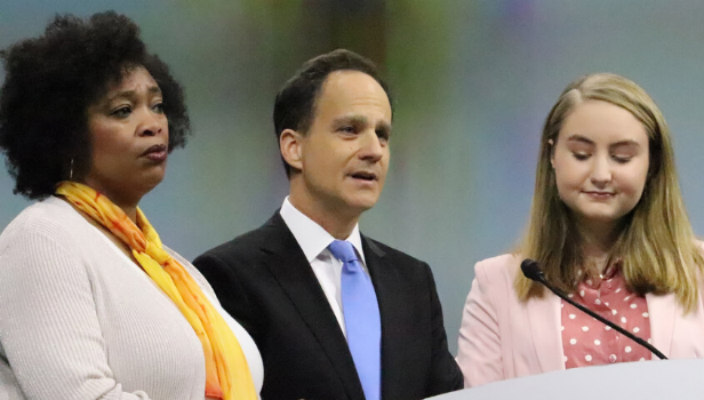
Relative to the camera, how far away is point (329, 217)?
2.21m

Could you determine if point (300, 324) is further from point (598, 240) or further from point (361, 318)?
point (598, 240)

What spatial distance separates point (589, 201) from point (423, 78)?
932 mm

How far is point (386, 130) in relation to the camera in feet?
7.46

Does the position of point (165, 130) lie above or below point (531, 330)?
above

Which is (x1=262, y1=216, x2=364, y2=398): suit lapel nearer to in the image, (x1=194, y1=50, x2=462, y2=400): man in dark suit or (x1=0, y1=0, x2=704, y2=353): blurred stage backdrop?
(x1=194, y1=50, x2=462, y2=400): man in dark suit

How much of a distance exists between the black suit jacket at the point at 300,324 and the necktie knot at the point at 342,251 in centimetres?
6

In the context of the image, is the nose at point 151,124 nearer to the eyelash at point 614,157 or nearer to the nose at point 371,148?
the nose at point 371,148

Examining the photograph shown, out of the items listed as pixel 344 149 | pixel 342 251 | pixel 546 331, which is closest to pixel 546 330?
pixel 546 331

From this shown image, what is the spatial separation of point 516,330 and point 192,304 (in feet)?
2.69

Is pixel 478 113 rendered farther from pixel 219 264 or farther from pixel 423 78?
pixel 219 264

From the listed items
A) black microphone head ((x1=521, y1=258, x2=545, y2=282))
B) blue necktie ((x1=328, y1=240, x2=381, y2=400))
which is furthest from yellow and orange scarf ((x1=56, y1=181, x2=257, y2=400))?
black microphone head ((x1=521, y1=258, x2=545, y2=282))

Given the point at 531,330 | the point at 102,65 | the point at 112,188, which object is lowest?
the point at 531,330

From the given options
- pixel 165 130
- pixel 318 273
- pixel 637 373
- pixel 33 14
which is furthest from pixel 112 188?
pixel 33 14

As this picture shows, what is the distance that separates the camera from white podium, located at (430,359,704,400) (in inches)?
49.8
